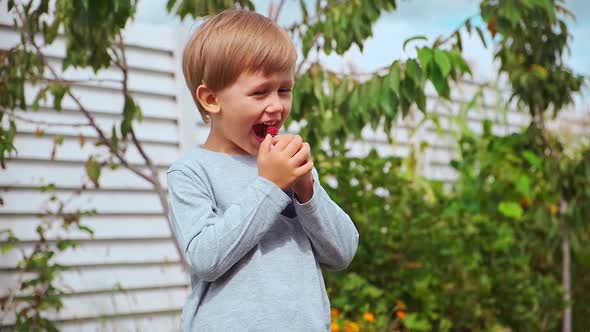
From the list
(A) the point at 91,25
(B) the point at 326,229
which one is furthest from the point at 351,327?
(B) the point at 326,229

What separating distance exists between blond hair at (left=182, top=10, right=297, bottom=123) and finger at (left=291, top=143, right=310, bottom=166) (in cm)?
15

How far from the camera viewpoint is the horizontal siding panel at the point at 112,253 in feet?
12.1

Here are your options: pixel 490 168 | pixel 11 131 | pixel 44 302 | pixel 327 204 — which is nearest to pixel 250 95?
pixel 327 204

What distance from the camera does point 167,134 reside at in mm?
4180

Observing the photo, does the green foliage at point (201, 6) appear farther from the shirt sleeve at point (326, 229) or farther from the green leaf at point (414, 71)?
the shirt sleeve at point (326, 229)

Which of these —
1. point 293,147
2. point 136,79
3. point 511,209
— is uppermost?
point 293,147

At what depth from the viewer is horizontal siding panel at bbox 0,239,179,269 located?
12.1 feet

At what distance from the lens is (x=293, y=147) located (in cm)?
134

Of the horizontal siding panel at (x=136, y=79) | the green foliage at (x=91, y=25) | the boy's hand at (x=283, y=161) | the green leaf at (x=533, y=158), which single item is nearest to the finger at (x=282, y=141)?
the boy's hand at (x=283, y=161)

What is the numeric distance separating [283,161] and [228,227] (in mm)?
136

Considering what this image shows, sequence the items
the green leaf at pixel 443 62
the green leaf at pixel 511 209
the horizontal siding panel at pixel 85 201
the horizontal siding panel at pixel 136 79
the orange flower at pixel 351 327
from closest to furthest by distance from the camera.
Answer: the green leaf at pixel 443 62 < the orange flower at pixel 351 327 < the horizontal siding panel at pixel 85 201 < the horizontal siding panel at pixel 136 79 < the green leaf at pixel 511 209

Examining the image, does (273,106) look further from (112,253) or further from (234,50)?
(112,253)

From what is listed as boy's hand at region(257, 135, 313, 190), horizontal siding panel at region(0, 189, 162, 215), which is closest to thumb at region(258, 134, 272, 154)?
boy's hand at region(257, 135, 313, 190)

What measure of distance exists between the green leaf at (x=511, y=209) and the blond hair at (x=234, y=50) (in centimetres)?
297
